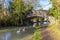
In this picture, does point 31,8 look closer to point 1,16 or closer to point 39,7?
point 39,7

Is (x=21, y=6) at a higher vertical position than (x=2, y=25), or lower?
higher

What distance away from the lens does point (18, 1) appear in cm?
2298

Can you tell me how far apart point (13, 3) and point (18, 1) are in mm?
640

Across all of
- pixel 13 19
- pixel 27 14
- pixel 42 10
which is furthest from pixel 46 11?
pixel 13 19

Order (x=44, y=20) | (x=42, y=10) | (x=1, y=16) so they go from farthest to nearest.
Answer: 1. (x=44, y=20)
2. (x=42, y=10)
3. (x=1, y=16)

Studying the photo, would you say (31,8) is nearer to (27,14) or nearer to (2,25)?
(27,14)

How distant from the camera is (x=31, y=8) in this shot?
78.5 feet

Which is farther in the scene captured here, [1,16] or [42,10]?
[42,10]

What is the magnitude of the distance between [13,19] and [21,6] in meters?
1.64

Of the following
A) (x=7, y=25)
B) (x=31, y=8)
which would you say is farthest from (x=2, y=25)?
(x=31, y=8)

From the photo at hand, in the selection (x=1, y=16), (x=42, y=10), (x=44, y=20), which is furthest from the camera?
(x=44, y=20)

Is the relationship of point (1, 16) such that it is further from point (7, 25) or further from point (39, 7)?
point (39, 7)

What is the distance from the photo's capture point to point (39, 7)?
23875 mm

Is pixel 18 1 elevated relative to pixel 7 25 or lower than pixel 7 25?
elevated
